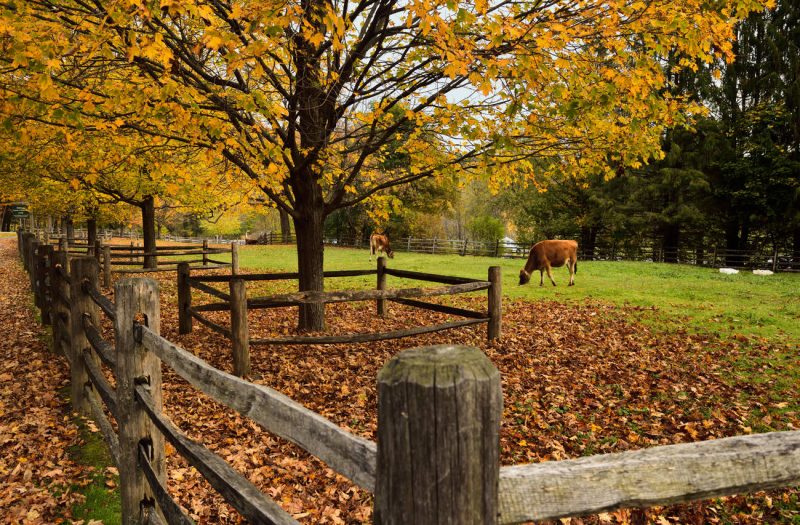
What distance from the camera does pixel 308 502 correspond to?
433cm

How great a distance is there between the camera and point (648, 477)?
137 centimetres

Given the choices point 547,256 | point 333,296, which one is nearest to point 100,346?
point 333,296

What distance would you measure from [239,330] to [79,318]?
190cm

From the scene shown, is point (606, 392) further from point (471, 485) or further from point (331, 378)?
point (471, 485)

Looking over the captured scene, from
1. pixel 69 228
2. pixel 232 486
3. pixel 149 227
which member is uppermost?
pixel 69 228

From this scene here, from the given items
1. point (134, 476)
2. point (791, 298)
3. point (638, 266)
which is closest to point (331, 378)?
point (134, 476)

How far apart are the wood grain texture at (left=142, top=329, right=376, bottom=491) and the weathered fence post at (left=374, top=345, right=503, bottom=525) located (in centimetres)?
15

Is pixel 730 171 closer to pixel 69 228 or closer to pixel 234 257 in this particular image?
pixel 234 257

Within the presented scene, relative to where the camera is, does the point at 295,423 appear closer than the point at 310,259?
Yes

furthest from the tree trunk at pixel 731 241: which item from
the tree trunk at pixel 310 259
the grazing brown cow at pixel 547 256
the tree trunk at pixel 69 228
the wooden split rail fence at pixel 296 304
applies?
the tree trunk at pixel 69 228

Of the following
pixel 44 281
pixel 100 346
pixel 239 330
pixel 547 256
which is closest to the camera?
pixel 100 346

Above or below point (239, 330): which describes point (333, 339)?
below

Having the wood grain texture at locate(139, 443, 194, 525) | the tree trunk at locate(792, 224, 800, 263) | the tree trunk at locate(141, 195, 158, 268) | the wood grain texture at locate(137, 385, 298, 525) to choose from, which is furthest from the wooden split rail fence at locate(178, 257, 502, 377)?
the tree trunk at locate(792, 224, 800, 263)

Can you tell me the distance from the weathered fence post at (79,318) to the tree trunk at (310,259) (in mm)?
3627
